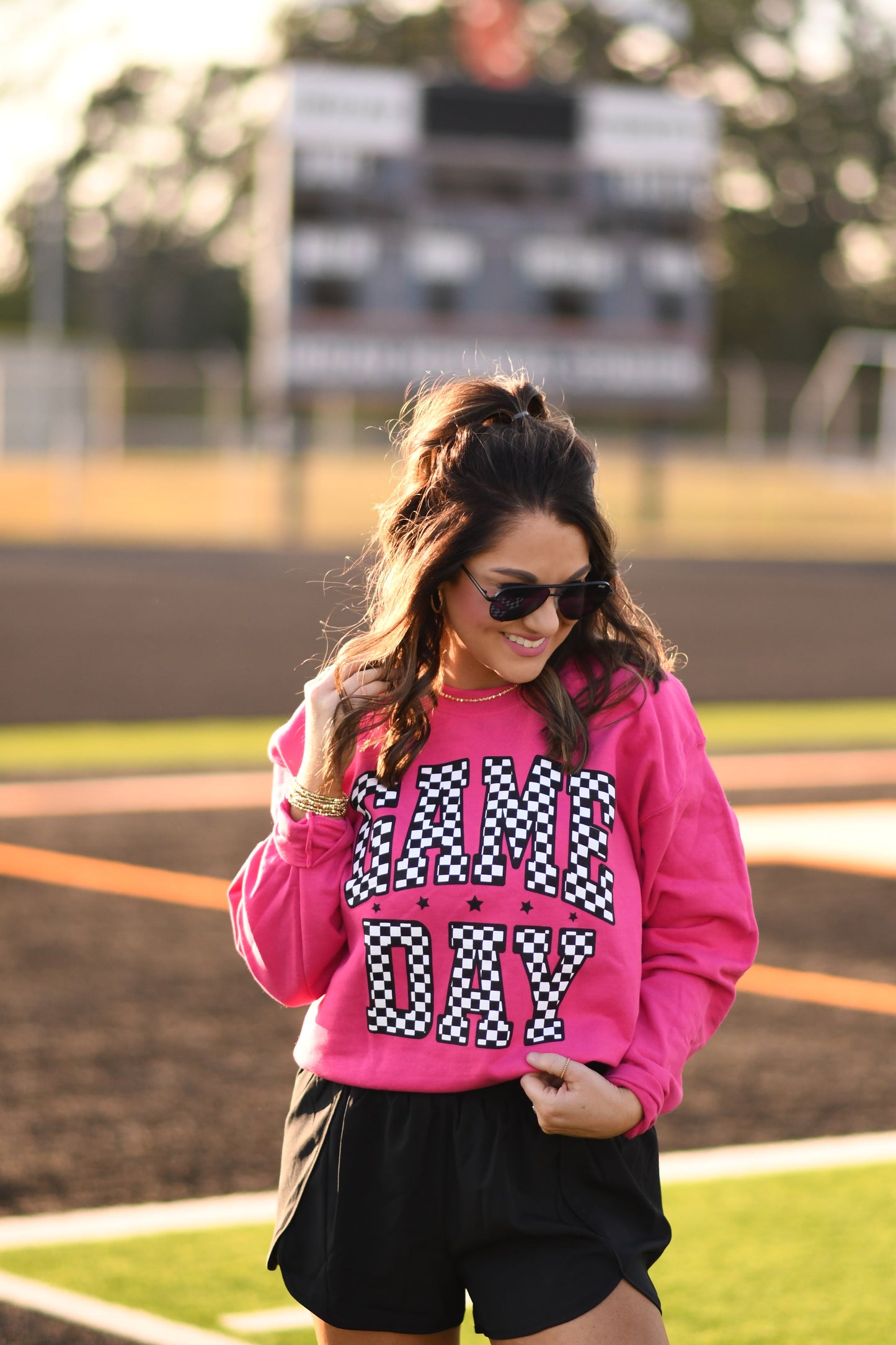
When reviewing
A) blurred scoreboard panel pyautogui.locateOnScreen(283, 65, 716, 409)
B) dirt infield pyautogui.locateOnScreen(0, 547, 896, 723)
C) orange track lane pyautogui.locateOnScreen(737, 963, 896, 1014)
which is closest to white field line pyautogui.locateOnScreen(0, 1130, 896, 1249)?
orange track lane pyautogui.locateOnScreen(737, 963, 896, 1014)

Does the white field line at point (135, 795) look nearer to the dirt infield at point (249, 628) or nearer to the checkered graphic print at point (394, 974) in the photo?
the dirt infield at point (249, 628)

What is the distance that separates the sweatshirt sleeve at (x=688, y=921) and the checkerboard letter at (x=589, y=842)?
2.2 inches

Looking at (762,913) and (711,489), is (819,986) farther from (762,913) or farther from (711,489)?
(711,489)

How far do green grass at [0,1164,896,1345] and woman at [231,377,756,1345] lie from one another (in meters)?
1.27

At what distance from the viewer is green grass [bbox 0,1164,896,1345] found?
329 centimetres

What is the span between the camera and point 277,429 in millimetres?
26656

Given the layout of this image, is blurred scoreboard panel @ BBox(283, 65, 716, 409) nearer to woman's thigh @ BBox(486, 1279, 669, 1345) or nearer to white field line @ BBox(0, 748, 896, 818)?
white field line @ BBox(0, 748, 896, 818)

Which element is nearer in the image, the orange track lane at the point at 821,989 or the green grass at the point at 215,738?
the orange track lane at the point at 821,989

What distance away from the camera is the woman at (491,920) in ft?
6.75

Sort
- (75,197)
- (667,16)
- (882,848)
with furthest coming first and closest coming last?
1. (75,197)
2. (667,16)
3. (882,848)

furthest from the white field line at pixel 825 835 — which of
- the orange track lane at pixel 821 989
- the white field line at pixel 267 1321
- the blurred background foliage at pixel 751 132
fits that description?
the blurred background foliage at pixel 751 132

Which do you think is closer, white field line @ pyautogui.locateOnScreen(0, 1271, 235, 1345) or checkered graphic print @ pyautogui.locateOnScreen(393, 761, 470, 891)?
checkered graphic print @ pyautogui.locateOnScreen(393, 761, 470, 891)

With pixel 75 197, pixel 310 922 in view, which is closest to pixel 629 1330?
pixel 310 922

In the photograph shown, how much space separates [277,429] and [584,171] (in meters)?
6.25
